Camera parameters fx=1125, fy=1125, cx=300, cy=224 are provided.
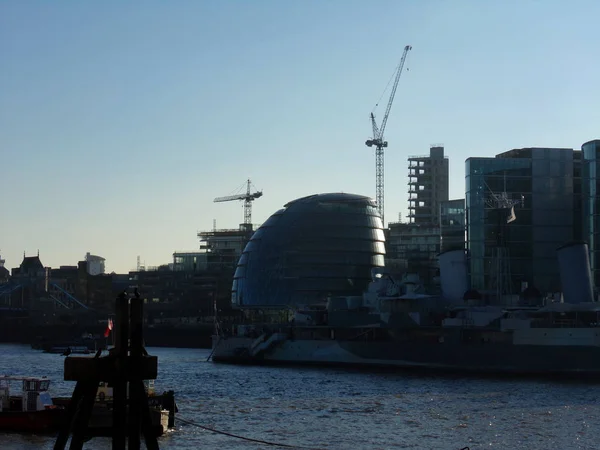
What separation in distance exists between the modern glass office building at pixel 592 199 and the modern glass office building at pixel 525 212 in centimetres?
516

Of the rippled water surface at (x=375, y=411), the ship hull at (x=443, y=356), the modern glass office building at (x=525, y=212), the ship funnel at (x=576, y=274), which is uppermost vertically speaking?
the modern glass office building at (x=525, y=212)

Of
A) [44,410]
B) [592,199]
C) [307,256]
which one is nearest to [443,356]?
[592,199]

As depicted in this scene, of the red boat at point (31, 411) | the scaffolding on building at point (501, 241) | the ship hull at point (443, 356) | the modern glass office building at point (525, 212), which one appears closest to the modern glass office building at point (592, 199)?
the modern glass office building at point (525, 212)

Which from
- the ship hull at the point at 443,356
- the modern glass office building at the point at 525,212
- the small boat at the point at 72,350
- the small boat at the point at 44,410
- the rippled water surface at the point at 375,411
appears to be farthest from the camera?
the small boat at the point at 72,350

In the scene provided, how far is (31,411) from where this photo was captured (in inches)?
2640

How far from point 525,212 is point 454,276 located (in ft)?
97.9

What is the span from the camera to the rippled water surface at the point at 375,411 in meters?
63.8

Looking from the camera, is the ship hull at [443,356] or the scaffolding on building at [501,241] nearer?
the ship hull at [443,356]

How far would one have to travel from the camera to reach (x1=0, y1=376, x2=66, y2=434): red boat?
66.4m

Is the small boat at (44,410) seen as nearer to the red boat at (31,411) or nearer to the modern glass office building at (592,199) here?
the red boat at (31,411)

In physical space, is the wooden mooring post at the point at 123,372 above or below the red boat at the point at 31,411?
above

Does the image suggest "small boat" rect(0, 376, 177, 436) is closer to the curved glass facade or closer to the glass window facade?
the curved glass facade

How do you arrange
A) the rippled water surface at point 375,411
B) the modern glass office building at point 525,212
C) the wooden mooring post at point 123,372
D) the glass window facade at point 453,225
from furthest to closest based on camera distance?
the glass window facade at point 453,225 → the modern glass office building at point 525,212 → the rippled water surface at point 375,411 → the wooden mooring post at point 123,372

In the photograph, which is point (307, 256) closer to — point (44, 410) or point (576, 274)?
point (576, 274)
